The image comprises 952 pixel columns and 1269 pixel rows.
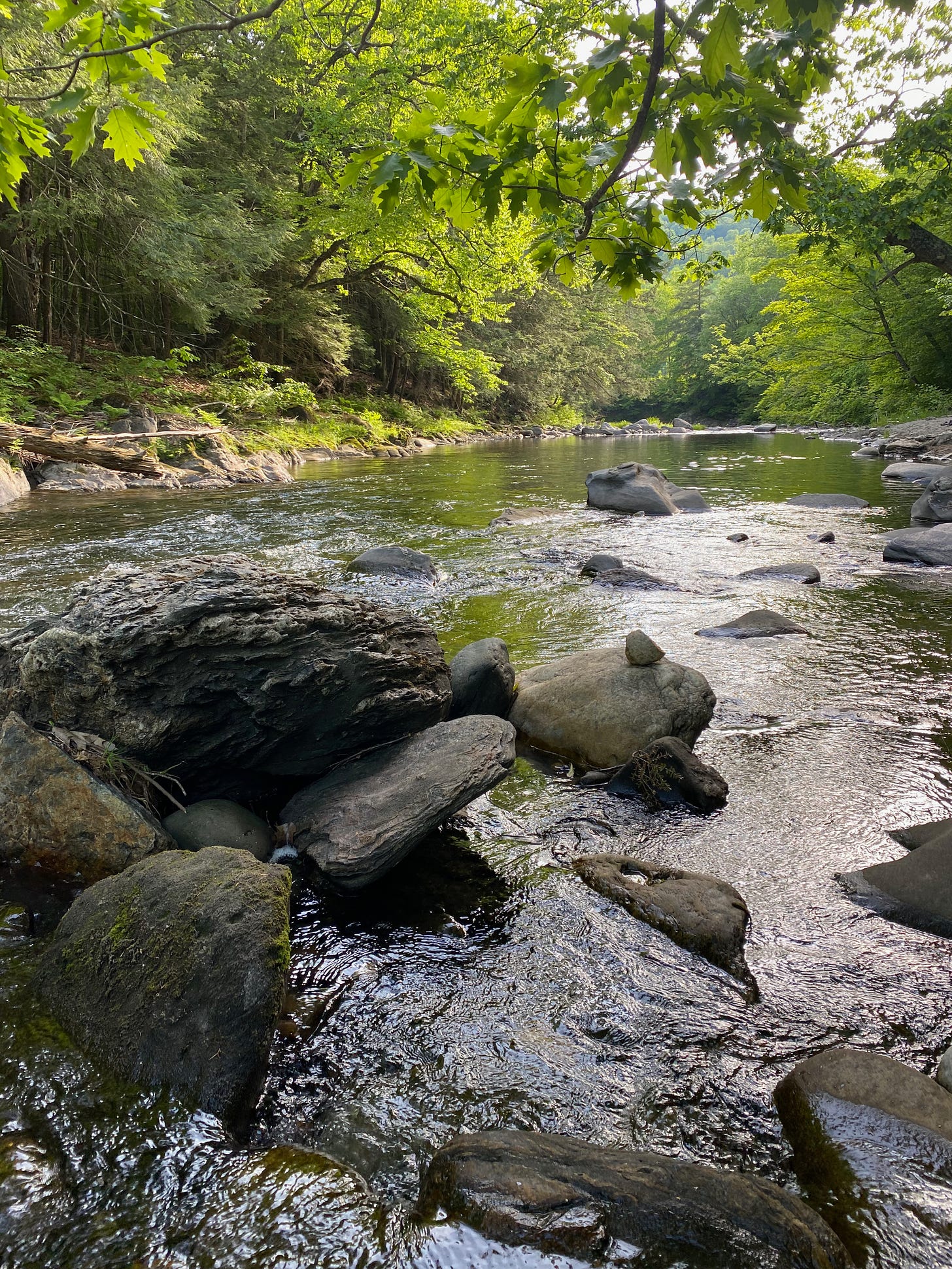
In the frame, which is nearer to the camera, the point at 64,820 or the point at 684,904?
the point at 684,904

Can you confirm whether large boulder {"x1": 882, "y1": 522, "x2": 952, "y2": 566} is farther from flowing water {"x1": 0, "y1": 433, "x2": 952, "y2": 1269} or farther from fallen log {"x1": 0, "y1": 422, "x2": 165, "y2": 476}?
fallen log {"x1": 0, "y1": 422, "x2": 165, "y2": 476}

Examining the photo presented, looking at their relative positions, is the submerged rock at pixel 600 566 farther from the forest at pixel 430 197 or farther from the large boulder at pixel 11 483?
the large boulder at pixel 11 483

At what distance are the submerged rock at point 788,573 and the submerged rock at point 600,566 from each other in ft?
4.88

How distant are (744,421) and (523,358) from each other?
2634 centimetres

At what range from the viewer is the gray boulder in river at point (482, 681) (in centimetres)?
432

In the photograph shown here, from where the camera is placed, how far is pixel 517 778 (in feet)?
13.0

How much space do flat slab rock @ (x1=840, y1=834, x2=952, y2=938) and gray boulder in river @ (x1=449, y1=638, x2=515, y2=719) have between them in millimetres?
2186

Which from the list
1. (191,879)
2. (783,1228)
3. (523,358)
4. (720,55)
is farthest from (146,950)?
(523,358)

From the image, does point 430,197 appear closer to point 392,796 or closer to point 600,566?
point 392,796

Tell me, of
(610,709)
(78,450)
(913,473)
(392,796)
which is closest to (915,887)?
(610,709)

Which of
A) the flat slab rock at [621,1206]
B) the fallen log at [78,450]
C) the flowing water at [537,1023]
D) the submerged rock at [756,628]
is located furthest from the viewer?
the fallen log at [78,450]

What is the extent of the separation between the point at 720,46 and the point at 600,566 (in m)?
6.82

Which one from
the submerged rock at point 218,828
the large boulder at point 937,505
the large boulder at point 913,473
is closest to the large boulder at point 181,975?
the submerged rock at point 218,828

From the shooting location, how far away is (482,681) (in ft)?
14.3
